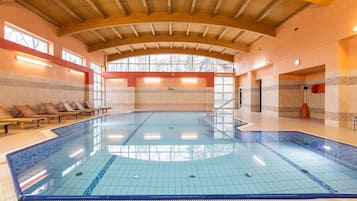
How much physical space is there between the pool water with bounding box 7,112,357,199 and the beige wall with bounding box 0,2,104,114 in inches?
128

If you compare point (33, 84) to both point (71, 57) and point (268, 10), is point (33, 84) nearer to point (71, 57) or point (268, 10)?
point (71, 57)

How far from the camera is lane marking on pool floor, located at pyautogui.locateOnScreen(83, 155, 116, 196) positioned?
255 centimetres

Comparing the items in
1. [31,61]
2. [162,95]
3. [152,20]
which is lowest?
[162,95]

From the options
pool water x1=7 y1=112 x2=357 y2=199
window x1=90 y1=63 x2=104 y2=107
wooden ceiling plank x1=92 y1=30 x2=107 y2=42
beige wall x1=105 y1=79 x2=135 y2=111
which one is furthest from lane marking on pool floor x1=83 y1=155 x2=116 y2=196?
beige wall x1=105 y1=79 x2=135 y2=111

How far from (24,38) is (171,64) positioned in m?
10.5

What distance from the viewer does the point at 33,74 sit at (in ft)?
26.1

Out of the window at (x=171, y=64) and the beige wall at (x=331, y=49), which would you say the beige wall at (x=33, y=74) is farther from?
the beige wall at (x=331, y=49)

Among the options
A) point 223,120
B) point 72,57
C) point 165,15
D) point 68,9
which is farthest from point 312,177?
point 72,57

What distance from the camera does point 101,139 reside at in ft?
18.0

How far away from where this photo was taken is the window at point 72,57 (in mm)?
10445

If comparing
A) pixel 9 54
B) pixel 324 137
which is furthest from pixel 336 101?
pixel 9 54

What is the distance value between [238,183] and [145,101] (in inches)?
575

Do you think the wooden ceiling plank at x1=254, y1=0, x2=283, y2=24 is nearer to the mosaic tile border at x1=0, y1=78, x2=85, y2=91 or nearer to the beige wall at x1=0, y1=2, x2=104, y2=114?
the beige wall at x1=0, y1=2, x2=104, y2=114

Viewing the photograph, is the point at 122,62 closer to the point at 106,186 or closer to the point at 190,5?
the point at 190,5
